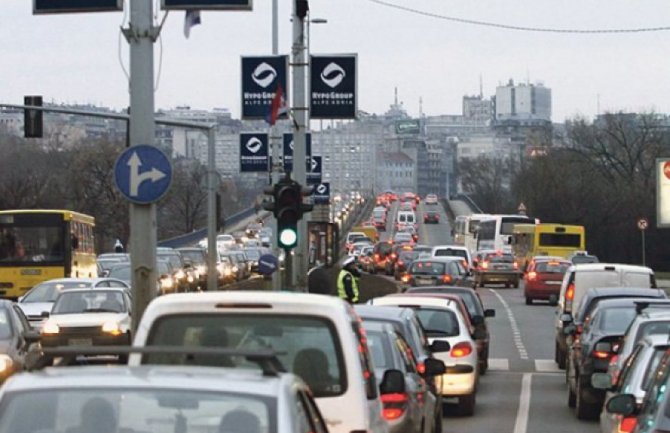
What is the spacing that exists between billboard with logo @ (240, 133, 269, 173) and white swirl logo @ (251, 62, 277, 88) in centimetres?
1230

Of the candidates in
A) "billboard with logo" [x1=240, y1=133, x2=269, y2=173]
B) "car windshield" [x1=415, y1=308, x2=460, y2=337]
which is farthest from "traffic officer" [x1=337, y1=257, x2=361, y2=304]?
"billboard with logo" [x1=240, y1=133, x2=269, y2=173]

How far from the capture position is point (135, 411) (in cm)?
719

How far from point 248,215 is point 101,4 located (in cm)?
14865

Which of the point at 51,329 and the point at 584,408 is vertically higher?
the point at 51,329

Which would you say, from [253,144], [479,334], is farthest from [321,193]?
[479,334]

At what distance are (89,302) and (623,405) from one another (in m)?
20.7

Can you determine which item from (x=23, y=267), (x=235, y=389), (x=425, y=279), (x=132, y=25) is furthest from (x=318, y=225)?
(x=235, y=389)

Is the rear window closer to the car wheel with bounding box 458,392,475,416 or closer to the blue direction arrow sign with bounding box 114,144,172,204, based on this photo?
the car wheel with bounding box 458,392,475,416

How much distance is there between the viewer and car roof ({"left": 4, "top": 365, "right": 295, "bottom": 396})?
23.8 feet

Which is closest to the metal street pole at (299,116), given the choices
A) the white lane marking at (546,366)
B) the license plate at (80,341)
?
the white lane marking at (546,366)

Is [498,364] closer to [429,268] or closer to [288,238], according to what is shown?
[288,238]

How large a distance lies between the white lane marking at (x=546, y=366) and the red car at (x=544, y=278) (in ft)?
66.3

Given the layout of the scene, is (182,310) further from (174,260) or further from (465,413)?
(174,260)

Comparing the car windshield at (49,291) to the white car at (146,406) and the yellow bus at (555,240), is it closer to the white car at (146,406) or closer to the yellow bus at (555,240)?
the white car at (146,406)
